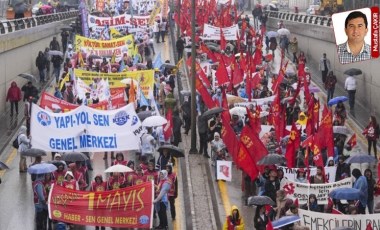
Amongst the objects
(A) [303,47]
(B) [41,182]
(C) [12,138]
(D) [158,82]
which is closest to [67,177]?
(B) [41,182]

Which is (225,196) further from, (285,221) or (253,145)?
(285,221)

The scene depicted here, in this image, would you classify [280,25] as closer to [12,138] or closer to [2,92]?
[2,92]

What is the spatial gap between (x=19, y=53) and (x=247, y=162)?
67.4 ft

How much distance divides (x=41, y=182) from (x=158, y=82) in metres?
15.6

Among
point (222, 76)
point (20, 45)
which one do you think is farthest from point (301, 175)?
point (20, 45)

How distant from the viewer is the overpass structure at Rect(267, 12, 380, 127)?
1351 inches

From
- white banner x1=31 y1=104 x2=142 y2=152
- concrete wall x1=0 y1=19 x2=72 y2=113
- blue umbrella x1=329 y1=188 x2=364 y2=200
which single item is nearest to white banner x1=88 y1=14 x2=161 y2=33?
concrete wall x1=0 y1=19 x2=72 y2=113

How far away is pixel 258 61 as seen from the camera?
38.8 meters

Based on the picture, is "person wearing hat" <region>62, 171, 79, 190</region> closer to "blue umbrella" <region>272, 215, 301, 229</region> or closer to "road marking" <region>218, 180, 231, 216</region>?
"road marking" <region>218, 180, 231, 216</region>

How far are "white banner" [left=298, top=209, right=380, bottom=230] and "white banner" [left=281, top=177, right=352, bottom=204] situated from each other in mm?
2043

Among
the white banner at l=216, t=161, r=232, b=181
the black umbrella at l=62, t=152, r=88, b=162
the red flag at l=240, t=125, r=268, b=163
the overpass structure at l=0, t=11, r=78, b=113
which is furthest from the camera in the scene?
the overpass structure at l=0, t=11, r=78, b=113

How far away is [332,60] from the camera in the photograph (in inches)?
1665

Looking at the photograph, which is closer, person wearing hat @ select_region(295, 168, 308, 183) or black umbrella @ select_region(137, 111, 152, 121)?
person wearing hat @ select_region(295, 168, 308, 183)

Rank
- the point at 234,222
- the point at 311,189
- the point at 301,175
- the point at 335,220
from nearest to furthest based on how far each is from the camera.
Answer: the point at 335,220, the point at 234,222, the point at 311,189, the point at 301,175
